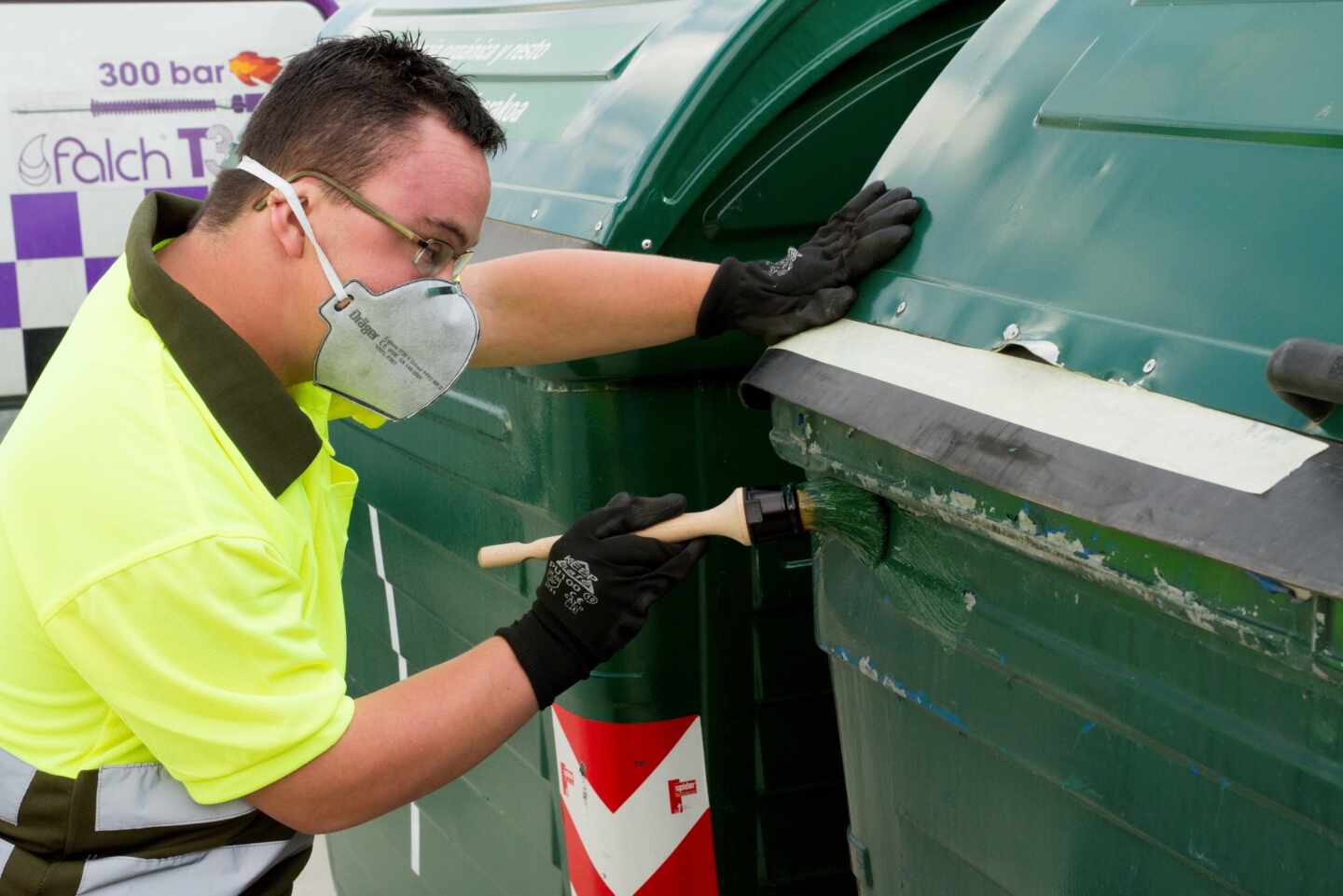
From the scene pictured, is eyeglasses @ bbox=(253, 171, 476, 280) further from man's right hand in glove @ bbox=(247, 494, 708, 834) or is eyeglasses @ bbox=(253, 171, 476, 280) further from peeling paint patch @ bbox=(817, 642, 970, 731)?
peeling paint patch @ bbox=(817, 642, 970, 731)

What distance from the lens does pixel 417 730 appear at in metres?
1.69

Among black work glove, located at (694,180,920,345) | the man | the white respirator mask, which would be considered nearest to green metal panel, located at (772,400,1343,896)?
black work glove, located at (694,180,920,345)

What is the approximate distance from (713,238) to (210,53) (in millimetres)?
2808

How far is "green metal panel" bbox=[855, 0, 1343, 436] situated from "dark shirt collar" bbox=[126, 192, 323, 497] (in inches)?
25.2

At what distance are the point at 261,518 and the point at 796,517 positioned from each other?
21.8 inches

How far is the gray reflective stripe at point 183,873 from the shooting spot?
1.70m

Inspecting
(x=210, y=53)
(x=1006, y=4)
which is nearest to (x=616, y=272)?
(x=1006, y=4)

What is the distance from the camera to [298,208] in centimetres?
173

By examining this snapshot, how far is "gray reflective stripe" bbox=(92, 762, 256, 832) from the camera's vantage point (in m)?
1.66

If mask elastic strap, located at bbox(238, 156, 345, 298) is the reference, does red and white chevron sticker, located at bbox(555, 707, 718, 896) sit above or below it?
below

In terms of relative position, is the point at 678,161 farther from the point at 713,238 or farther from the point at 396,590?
the point at 396,590

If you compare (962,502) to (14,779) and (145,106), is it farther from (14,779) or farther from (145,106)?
(145,106)

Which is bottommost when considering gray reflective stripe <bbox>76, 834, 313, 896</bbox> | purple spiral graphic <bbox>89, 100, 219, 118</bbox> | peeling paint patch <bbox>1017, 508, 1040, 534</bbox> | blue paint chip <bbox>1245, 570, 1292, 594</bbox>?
gray reflective stripe <bbox>76, 834, 313, 896</bbox>

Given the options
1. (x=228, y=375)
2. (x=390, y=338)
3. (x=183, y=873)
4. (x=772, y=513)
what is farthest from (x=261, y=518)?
(x=772, y=513)
